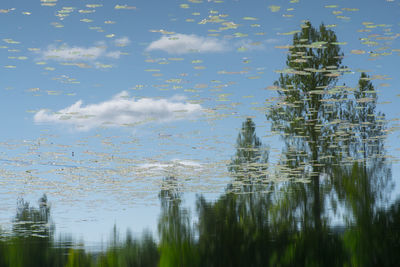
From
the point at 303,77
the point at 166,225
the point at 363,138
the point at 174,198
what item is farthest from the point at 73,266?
the point at 363,138

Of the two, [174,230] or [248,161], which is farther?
[248,161]

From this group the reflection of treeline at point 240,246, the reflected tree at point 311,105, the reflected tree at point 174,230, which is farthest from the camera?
the reflected tree at point 311,105

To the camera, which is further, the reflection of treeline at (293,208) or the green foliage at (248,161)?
the green foliage at (248,161)

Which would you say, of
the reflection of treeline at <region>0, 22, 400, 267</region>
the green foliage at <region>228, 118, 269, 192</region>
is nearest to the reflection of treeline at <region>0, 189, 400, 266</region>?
the reflection of treeline at <region>0, 22, 400, 267</region>

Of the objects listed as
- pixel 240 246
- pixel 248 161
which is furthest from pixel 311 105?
pixel 240 246

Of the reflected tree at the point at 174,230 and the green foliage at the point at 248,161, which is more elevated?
the green foliage at the point at 248,161

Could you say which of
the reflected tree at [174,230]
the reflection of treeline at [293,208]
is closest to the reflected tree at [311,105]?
the reflection of treeline at [293,208]

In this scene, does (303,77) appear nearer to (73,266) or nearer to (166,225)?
(166,225)

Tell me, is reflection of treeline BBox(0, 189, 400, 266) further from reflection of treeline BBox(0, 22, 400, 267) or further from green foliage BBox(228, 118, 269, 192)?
green foliage BBox(228, 118, 269, 192)

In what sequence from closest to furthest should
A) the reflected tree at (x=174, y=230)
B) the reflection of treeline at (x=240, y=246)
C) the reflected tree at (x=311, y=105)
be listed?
the reflection of treeline at (x=240, y=246), the reflected tree at (x=174, y=230), the reflected tree at (x=311, y=105)

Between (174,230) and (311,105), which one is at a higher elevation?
(311,105)

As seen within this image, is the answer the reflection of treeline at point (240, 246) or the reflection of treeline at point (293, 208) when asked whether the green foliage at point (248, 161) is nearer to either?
the reflection of treeline at point (293, 208)

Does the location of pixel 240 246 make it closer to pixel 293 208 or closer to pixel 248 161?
pixel 293 208

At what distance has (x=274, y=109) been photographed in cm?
2222
